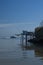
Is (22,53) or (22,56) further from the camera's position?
(22,53)

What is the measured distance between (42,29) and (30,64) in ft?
143

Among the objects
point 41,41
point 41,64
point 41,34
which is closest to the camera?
point 41,64

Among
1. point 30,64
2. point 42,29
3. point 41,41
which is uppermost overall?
point 42,29

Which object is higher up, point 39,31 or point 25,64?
point 39,31

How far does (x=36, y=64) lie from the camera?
17.5 meters

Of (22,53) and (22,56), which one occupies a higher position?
(22,53)

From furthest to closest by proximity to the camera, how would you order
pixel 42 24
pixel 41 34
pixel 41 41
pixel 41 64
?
pixel 42 24 → pixel 41 34 → pixel 41 41 → pixel 41 64

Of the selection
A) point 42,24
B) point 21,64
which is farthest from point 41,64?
point 42,24

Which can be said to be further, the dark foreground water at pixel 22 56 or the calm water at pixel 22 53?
the calm water at pixel 22 53

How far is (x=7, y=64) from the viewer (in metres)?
17.9

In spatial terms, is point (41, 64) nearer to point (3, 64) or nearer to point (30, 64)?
point (30, 64)

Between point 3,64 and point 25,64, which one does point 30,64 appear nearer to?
point 25,64

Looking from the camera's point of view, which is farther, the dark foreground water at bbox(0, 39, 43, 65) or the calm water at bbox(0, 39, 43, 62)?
the calm water at bbox(0, 39, 43, 62)

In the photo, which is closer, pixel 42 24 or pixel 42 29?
pixel 42 29
